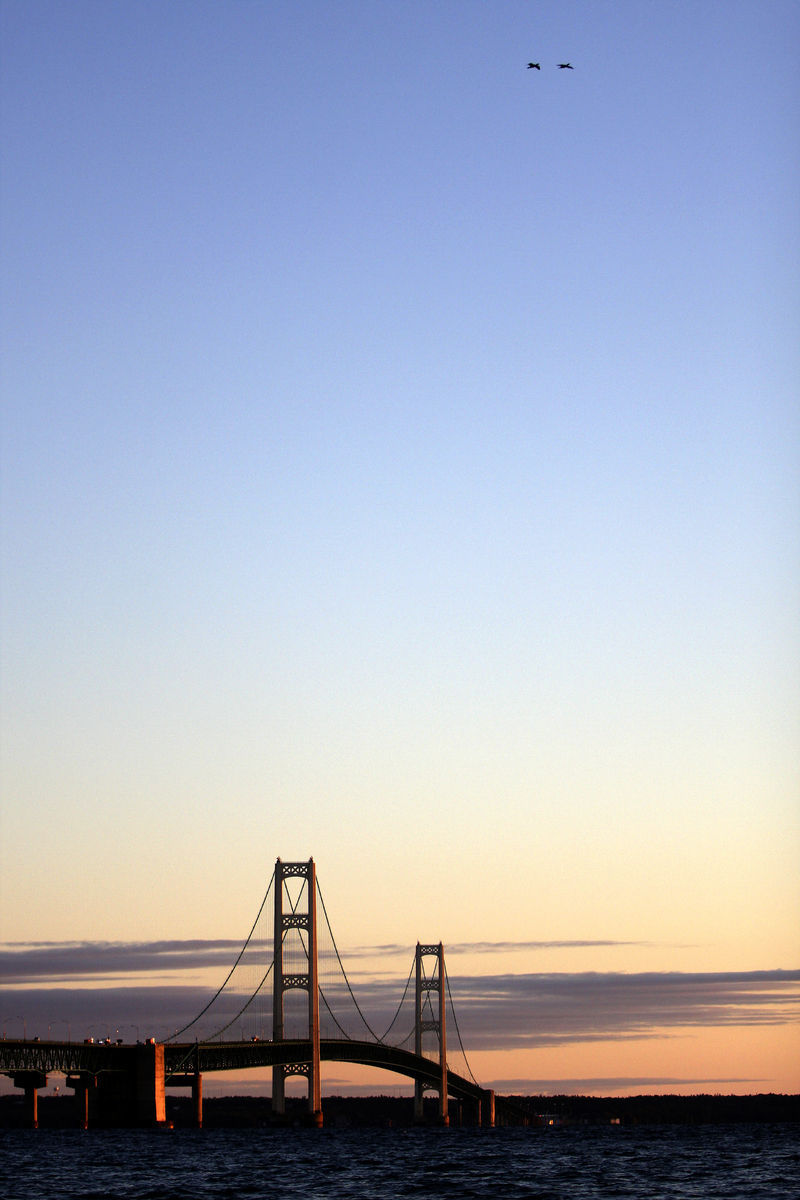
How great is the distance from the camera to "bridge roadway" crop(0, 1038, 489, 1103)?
9475cm

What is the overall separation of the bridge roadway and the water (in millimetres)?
4542

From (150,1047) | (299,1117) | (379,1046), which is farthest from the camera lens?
(379,1046)

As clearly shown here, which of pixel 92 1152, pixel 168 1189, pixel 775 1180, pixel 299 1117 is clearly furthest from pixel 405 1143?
pixel 168 1189

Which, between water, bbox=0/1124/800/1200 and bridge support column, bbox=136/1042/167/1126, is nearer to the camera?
water, bbox=0/1124/800/1200

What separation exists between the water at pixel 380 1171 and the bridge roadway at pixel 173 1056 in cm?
454

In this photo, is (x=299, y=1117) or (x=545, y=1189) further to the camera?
(x=299, y=1117)

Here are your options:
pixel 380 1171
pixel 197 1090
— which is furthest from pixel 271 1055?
pixel 380 1171

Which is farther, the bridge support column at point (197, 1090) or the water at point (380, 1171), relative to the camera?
the bridge support column at point (197, 1090)

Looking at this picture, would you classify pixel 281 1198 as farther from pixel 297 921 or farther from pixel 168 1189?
pixel 297 921

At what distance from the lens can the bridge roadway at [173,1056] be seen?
94.8m

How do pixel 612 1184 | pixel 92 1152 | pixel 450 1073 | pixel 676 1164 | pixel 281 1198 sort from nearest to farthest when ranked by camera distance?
pixel 281 1198 → pixel 612 1184 → pixel 676 1164 → pixel 92 1152 → pixel 450 1073

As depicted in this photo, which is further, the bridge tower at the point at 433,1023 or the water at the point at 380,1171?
the bridge tower at the point at 433,1023

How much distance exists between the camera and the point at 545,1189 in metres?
50.2

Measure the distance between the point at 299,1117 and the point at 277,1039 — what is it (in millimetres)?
5232
